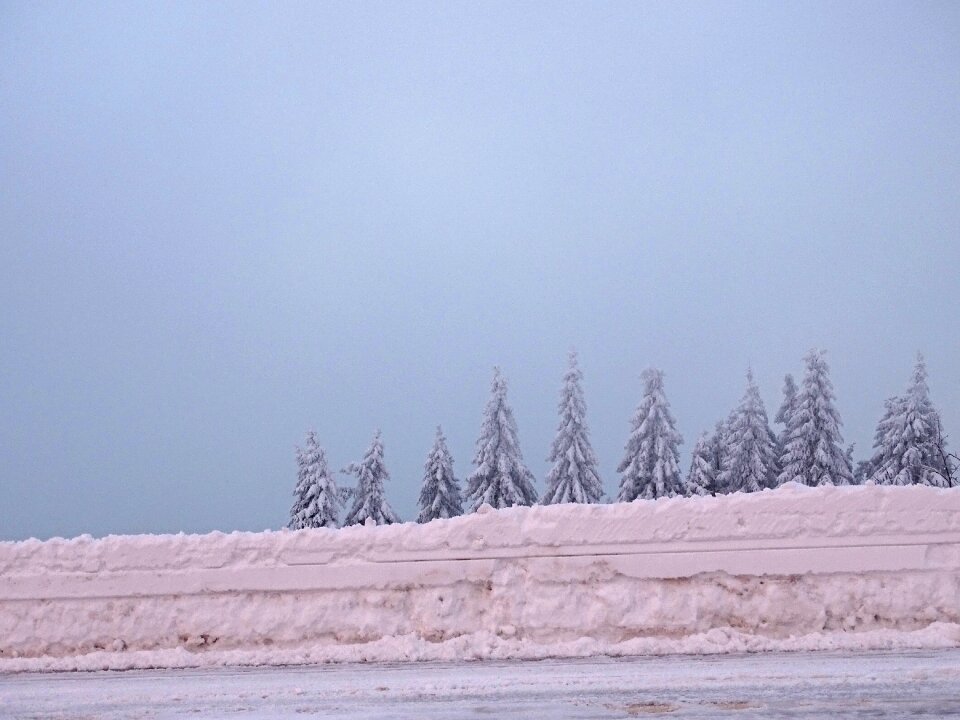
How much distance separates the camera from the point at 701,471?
41.8 meters

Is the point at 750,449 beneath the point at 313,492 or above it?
above

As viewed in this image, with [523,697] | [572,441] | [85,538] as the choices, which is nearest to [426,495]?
[572,441]

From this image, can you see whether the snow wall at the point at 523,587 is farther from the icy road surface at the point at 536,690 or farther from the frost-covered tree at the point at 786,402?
the frost-covered tree at the point at 786,402

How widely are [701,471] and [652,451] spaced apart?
320 centimetres

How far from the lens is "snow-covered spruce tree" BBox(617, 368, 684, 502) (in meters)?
40.2

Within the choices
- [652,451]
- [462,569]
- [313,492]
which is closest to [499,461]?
[652,451]

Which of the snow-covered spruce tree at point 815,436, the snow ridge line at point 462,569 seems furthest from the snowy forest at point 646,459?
the snow ridge line at point 462,569

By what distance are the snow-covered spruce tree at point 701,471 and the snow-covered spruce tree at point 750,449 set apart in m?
0.79

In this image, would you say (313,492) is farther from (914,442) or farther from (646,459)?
(914,442)

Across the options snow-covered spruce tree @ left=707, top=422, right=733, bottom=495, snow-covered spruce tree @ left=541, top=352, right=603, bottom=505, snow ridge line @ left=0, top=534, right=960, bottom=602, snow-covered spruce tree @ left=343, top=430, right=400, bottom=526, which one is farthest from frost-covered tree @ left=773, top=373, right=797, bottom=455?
snow ridge line @ left=0, top=534, right=960, bottom=602

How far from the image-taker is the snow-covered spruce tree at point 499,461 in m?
39.5

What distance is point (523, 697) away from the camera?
19.6 ft

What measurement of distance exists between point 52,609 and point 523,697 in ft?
18.4

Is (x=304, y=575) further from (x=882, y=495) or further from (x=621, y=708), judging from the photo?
(x=882, y=495)
